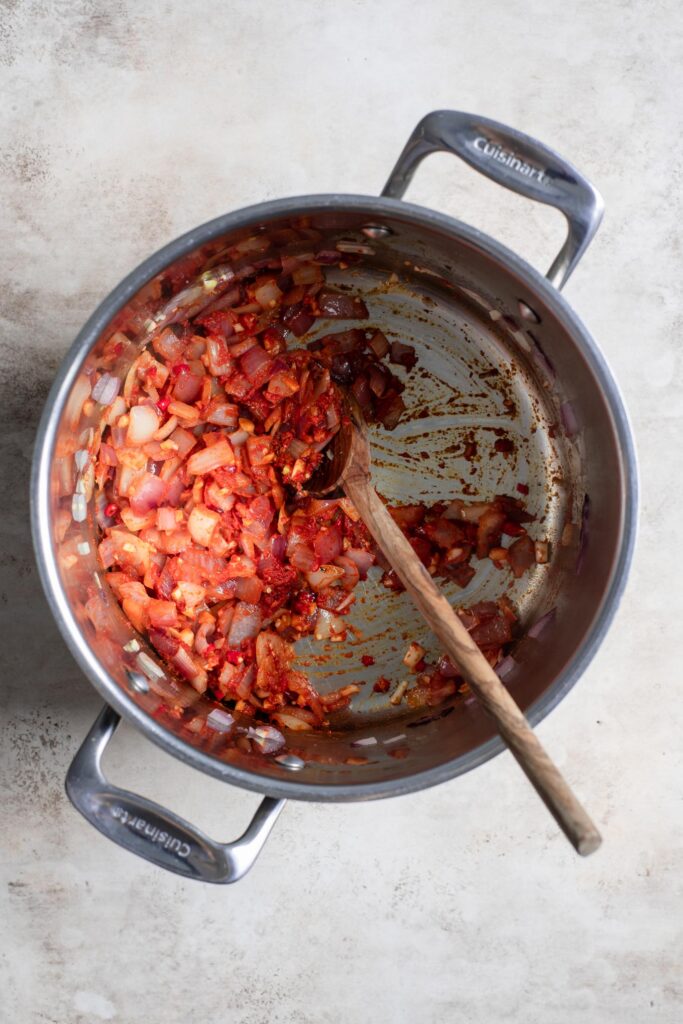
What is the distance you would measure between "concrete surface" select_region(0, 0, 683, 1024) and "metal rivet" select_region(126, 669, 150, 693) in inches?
12.4

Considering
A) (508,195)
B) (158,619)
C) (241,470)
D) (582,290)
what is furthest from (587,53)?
(158,619)

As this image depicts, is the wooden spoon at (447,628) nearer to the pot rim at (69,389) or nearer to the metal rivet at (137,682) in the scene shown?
the pot rim at (69,389)

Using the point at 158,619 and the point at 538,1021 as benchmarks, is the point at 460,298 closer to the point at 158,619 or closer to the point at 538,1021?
the point at 158,619

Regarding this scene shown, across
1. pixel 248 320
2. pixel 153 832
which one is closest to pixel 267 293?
pixel 248 320

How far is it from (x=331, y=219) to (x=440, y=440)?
1.72 ft

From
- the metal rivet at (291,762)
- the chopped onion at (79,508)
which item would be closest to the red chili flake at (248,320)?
the chopped onion at (79,508)

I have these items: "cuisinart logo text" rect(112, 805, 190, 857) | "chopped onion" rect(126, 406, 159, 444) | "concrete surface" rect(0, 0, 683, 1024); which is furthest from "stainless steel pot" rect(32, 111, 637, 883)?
"concrete surface" rect(0, 0, 683, 1024)

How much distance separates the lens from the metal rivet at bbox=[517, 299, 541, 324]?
1.46 metres

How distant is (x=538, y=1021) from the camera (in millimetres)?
1817

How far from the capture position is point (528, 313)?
4.88ft

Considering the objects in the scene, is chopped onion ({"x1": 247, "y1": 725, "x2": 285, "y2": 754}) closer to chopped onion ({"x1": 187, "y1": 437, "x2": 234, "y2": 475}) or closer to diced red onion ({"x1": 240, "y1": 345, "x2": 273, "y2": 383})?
chopped onion ({"x1": 187, "y1": 437, "x2": 234, "y2": 475})

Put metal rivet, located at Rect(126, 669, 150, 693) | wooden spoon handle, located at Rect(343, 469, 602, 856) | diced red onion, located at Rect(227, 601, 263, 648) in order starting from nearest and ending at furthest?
1. wooden spoon handle, located at Rect(343, 469, 602, 856)
2. metal rivet, located at Rect(126, 669, 150, 693)
3. diced red onion, located at Rect(227, 601, 263, 648)

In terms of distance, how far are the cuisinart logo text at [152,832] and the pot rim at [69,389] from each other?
137 mm

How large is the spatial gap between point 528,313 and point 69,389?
776 mm
